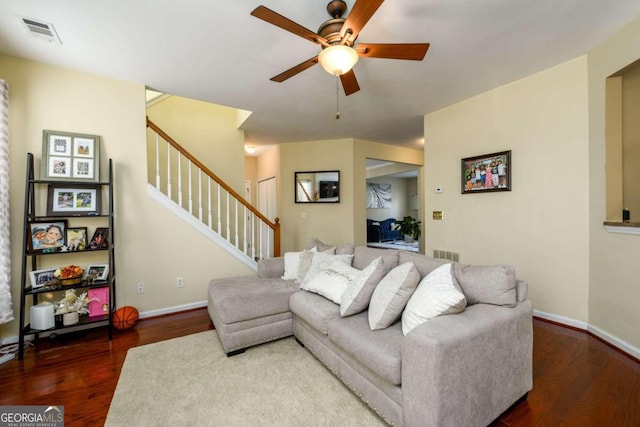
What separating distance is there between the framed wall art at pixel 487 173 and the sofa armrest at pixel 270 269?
2543 millimetres

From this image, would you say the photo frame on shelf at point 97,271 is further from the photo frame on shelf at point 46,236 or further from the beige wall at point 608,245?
the beige wall at point 608,245

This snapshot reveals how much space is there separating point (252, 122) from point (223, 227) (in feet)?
5.83

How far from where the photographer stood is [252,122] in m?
4.13

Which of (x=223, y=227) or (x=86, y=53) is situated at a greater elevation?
(x=86, y=53)

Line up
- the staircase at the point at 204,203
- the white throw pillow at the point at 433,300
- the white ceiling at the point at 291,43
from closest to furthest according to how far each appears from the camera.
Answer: the white throw pillow at the point at 433,300, the white ceiling at the point at 291,43, the staircase at the point at 204,203

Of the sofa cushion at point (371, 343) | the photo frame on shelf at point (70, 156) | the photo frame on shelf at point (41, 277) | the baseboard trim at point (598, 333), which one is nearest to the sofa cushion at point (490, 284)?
the sofa cushion at point (371, 343)

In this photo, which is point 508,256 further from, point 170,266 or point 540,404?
point 170,266

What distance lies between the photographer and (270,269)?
3.02 metres

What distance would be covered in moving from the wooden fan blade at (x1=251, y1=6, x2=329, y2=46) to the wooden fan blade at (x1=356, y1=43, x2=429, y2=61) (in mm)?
267

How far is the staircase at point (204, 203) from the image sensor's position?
3361mm

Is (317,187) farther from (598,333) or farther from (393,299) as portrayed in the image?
(598,333)

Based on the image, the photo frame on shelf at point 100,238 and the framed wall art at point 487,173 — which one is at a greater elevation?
the framed wall art at point 487,173

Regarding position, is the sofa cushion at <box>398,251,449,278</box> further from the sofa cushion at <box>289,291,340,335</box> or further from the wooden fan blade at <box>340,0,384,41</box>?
the wooden fan blade at <box>340,0,384,41</box>

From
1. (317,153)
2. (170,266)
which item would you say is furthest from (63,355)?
(317,153)
